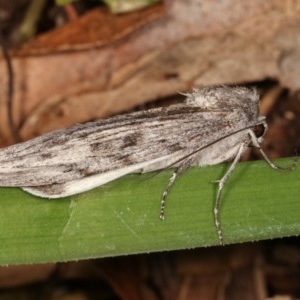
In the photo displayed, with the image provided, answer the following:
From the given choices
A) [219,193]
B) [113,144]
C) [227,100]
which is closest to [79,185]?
[113,144]

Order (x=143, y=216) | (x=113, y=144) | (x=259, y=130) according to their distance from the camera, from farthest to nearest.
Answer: (x=259, y=130) < (x=113, y=144) < (x=143, y=216)

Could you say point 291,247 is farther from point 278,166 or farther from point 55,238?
point 55,238

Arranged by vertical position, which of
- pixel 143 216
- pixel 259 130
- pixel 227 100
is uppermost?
pixel 227 100

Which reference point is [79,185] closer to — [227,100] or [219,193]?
[219,193]

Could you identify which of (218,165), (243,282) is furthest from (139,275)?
(218,165)

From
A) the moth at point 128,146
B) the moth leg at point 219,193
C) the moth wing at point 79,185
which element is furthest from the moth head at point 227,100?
the moth wing at point 79,185

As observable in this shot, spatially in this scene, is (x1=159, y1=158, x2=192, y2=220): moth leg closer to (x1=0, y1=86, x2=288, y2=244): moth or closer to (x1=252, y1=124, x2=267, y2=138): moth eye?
(x1=0, y1=86, x2=288, y2=244): moth

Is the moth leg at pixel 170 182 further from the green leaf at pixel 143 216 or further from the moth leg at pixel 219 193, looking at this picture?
the moth leg at pixel 219 193
